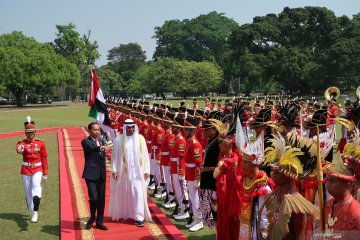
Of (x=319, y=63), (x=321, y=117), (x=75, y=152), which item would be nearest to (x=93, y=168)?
(x=321, y=117)

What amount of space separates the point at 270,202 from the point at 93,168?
15.2ft

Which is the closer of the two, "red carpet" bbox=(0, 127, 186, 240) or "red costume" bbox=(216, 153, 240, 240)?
"red costume" bbox=(216, 153, 240, 240)

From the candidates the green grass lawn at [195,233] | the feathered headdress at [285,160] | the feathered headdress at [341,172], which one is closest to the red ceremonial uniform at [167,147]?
the green grass lawn at [195,233]

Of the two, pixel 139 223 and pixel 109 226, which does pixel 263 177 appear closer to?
pixel 139 223

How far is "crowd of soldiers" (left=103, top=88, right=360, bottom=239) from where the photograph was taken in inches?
143

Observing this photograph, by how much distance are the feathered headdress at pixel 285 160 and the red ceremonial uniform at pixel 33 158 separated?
19.5 ft

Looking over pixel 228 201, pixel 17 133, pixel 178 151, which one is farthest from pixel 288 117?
pixel 17 133

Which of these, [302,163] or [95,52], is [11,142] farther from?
[95,52]

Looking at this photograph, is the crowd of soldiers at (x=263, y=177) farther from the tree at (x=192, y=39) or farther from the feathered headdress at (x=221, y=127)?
the tree at (x=192, y=39)

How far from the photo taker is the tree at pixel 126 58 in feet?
389

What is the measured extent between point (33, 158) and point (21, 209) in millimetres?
1638

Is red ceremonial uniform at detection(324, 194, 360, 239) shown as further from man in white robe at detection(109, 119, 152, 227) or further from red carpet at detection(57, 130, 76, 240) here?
man in white robe at detection(109, 119, 152, 227)

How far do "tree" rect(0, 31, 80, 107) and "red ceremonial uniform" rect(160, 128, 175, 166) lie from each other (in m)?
51.1

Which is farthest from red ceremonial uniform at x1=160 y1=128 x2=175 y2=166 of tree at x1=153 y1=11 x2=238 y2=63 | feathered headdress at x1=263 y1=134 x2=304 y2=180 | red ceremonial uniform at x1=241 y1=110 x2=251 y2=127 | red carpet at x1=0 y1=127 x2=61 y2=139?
tree at x1=153 y1=11 x2=238 y2=63
